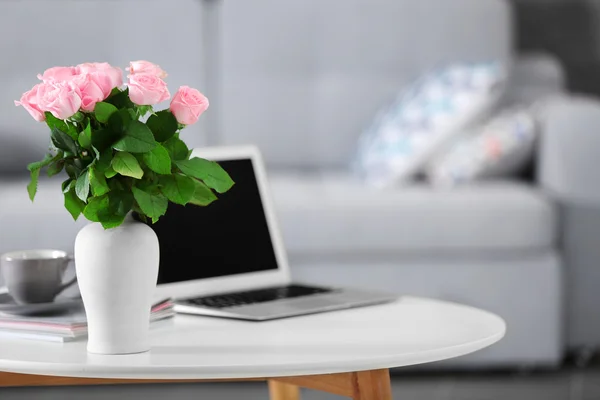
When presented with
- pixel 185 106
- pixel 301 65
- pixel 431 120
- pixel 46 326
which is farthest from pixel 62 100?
pixel 301 65

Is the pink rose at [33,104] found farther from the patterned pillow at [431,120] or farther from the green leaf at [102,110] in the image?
the patterned pillow at [431,120]

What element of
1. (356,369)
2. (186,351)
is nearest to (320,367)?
(356,369)

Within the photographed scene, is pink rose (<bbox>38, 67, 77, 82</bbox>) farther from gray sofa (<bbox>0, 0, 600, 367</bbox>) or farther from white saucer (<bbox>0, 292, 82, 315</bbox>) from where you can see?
gray sofa (<bbox>0, 0, 600, 367</bbox>)

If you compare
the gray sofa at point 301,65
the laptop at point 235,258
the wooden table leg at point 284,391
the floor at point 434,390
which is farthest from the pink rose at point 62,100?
the gray sofa at point 301,65

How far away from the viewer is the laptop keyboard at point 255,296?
4.74ft

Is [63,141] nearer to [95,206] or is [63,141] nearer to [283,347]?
[95,206]

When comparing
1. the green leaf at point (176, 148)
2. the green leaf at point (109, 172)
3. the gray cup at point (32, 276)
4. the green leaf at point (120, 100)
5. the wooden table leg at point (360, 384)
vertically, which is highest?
the green leaf at point (120, 100)

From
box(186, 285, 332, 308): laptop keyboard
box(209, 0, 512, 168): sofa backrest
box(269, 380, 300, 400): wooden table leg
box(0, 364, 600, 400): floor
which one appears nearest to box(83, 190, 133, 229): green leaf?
box(186, 285, 332, 308): laptop keyboard

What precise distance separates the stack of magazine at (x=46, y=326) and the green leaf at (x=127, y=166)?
242 mm

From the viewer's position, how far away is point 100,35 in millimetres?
3232

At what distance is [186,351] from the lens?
1148 millimetres

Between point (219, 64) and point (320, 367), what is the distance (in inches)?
89.7

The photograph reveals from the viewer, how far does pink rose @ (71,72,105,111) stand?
3.51 ft

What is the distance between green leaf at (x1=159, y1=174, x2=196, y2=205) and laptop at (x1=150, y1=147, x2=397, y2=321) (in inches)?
12.0
